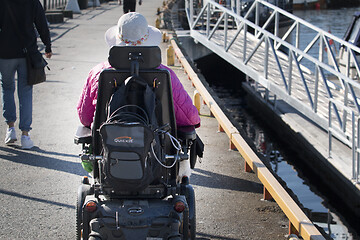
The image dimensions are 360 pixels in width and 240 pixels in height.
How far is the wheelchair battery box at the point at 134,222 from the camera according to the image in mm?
4199

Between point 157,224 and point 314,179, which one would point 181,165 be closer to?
point 157,224

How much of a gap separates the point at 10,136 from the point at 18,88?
67 centimetres

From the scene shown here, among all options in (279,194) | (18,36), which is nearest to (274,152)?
(18,36)

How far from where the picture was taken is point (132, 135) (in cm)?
404

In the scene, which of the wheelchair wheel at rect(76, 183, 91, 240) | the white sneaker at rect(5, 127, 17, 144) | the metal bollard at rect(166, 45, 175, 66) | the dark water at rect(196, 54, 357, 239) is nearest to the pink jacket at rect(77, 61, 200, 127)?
the wheelchair wheel at rect(76, 183, 91, 240)

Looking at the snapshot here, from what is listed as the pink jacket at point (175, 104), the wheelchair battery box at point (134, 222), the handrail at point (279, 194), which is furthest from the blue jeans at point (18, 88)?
the wheelchair battery box at point (134, 222)

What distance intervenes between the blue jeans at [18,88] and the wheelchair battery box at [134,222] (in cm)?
345

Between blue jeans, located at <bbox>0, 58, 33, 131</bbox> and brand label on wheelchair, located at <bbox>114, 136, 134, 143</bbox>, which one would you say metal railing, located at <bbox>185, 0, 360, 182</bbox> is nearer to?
blue jeans, located at <bbox>0, 58, 33, 131</bbox>

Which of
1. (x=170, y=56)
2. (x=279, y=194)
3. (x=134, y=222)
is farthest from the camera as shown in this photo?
(x=170, y=56)

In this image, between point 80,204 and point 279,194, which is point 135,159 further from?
point 279,194

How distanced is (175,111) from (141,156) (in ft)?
3.06

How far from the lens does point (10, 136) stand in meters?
7.77

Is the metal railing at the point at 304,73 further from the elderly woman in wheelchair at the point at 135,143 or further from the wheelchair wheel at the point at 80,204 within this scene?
the wheelchair wheel at the point at 80,204

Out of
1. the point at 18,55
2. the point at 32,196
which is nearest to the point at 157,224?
the point at 32,196
